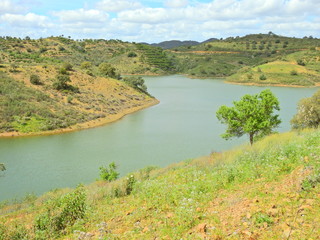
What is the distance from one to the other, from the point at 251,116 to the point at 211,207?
55.3ft

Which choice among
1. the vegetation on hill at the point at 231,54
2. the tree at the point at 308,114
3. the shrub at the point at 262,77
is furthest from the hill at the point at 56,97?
the vegetation on hill at the point at 231,54

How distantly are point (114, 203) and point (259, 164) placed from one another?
208 inches

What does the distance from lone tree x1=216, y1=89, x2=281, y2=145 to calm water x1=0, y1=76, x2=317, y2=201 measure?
20.1 feet

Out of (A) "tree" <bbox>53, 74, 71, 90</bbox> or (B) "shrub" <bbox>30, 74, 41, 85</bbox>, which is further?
(A) "tree" <bbox>53, 74, 71, 90</bbox>

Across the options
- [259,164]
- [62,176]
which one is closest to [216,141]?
[62,176]

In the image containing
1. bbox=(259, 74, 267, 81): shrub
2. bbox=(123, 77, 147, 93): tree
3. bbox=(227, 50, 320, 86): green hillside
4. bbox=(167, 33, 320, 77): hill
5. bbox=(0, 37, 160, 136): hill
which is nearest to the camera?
bbox=(0, 37, 160, 136): hill

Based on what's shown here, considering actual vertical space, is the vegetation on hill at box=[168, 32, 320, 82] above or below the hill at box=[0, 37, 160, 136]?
above

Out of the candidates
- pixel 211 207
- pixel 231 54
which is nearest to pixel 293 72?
pixel 231 54

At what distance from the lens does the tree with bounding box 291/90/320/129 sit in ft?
79.7

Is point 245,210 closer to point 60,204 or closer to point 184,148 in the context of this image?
point 60,204

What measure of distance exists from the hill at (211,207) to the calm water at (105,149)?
12487mm

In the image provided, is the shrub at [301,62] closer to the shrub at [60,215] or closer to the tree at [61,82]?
the tree at [61,82]

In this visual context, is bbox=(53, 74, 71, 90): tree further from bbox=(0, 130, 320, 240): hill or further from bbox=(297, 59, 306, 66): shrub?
bbox=(297, 59, 306, 66): shrub

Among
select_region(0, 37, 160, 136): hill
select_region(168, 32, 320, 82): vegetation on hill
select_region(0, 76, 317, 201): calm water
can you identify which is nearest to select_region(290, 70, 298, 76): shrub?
select_region(168, 32, 320, 82): vegetation on hill
